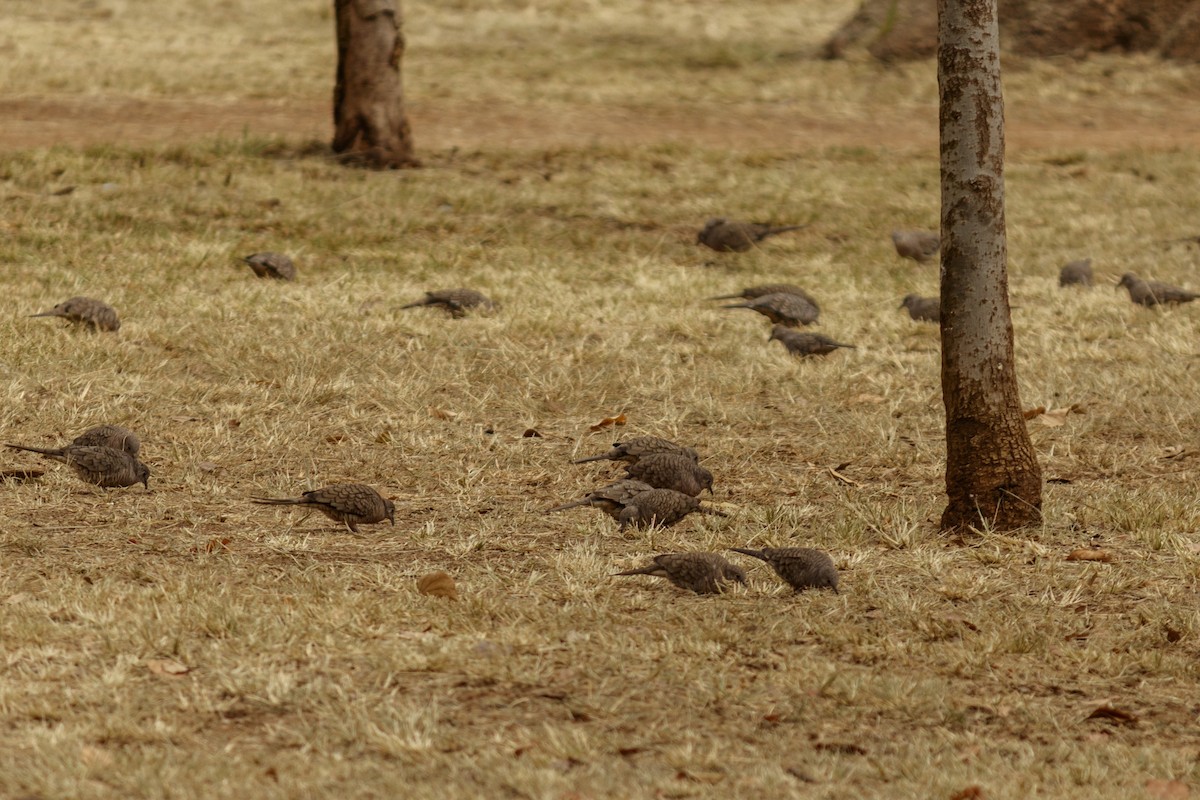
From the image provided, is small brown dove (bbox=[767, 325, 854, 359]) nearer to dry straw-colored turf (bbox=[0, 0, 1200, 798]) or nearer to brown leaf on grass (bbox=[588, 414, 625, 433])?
dry straw-colored turf (bbox=[0, 0, 1200, 798])

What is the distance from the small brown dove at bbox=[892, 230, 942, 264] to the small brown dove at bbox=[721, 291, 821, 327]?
2658 mm

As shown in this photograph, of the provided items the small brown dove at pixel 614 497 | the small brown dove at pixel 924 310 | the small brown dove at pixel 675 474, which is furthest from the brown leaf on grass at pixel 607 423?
the small brown dove at pixel 924 310

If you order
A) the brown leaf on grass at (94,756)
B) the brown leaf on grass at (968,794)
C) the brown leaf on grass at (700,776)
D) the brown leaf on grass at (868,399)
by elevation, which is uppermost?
the brown leaf on grass at (968,794)

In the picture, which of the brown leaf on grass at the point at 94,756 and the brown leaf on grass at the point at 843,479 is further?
the brown leaf on grass at the point at 843,479

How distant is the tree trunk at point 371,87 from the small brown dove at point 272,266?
13.3ft

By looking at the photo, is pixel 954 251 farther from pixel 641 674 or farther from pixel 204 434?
pixel 204 434

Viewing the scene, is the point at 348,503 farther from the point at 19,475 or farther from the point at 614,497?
the point at 19,475

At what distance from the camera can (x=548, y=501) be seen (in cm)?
638

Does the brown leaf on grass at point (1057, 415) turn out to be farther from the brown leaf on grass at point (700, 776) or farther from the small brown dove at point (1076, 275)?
the brown leaf on grass at point (700, 776)

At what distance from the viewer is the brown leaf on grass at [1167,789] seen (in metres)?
3.68

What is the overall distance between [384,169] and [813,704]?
10607 millimetres

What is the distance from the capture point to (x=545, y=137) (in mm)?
16328

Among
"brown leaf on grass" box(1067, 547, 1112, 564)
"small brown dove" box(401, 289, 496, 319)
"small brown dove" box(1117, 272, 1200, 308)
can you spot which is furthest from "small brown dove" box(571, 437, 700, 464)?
"small brown dove" box(1117, 272, 1200, 308)

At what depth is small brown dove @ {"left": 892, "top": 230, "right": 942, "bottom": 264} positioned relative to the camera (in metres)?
11.7
